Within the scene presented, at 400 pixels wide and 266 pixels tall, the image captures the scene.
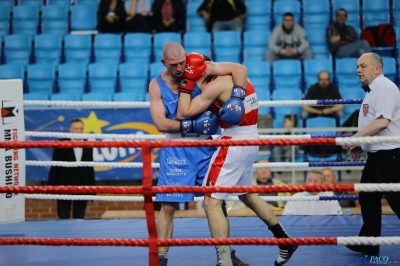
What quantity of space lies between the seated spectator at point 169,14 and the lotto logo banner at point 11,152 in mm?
4677

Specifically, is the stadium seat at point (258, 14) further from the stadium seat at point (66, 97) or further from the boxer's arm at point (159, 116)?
the boxer's arm at point (159, 116)

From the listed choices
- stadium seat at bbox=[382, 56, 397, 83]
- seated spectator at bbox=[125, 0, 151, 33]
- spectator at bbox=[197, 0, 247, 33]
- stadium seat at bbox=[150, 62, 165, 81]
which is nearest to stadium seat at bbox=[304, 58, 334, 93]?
stadium seat at bbox=[382, 56, 397, 83]

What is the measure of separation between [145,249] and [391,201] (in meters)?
1.61

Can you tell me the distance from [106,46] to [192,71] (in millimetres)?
5752

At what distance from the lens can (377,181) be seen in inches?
167

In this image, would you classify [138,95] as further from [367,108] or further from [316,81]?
[367,108]

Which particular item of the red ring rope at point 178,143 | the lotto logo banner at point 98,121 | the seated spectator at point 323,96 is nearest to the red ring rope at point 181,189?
the red ring rope at point 178,143

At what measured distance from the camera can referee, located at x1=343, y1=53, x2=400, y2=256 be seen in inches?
160

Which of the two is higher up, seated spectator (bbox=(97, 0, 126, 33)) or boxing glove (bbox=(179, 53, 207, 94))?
seated spectator (bbox=(97, 0, 126, 33))

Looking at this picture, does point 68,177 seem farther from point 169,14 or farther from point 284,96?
point 169,14

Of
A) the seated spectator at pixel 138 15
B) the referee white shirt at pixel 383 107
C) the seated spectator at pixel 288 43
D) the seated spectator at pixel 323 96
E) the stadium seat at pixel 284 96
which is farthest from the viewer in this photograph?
the seated spectator at pixel 138 15

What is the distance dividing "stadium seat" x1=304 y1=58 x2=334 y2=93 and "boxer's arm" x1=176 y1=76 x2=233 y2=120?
499cm

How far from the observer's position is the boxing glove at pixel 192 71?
3.82 m

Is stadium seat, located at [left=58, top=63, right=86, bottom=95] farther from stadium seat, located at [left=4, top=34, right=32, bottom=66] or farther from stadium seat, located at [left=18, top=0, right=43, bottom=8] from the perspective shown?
stadium seat, located at [left=18, top=0, right=43, bottom=8]
